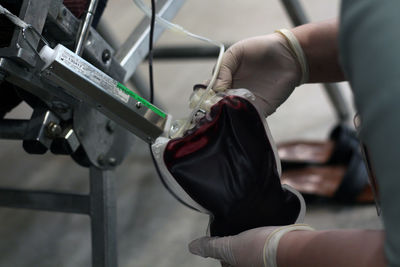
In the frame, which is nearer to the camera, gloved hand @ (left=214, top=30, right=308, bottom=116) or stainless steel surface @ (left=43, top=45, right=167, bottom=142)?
stainless steel surface @ (left=43, top=45, right=167, bottom=142)

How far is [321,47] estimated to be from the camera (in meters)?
0.88

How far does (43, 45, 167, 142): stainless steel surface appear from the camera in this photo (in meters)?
0.73

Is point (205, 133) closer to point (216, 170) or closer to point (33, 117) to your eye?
point (216, 170)

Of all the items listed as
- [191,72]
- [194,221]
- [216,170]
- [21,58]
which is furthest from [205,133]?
[191,72]

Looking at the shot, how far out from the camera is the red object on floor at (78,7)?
89 centimetres

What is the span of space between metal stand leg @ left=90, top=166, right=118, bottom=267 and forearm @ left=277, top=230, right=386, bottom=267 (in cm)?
42

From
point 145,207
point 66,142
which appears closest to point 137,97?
point 66,142

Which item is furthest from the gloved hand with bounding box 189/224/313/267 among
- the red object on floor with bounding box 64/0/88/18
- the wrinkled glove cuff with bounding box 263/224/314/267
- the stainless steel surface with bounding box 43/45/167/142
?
the red object on floor with bounding box 64/0/88/18

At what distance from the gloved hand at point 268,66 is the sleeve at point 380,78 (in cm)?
39

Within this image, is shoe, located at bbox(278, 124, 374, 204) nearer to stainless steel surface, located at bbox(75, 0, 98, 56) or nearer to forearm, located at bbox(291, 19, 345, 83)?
forearm, located at bbox(291, 19, 345, 83)

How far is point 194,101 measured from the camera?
2.69ft

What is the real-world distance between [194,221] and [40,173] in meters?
0.61

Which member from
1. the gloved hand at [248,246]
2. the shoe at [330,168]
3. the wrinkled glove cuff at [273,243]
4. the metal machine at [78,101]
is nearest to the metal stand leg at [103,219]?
the metal machine at [78,101]

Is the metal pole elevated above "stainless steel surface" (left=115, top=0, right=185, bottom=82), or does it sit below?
below
